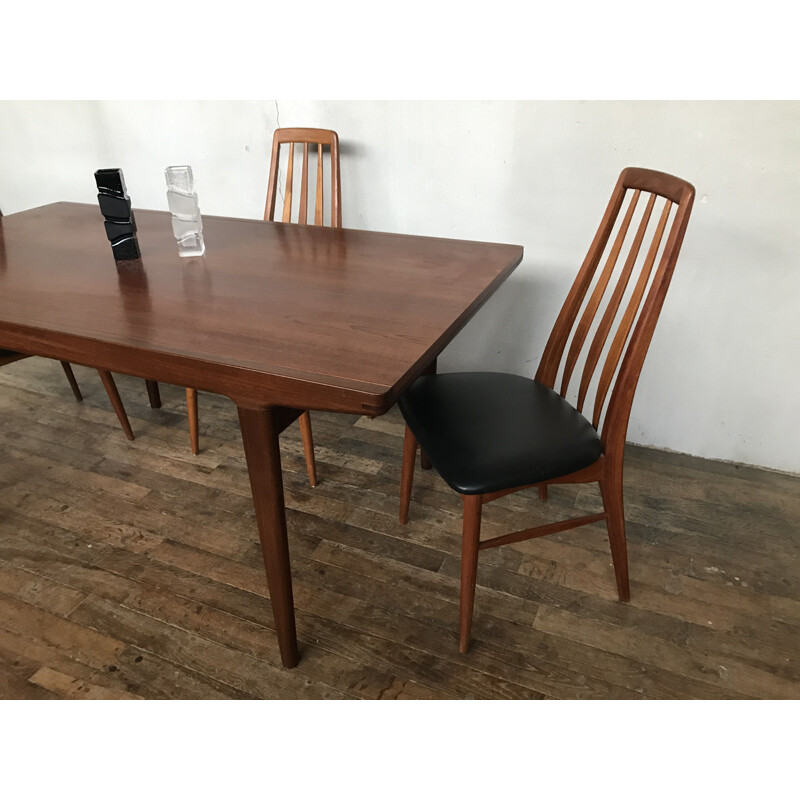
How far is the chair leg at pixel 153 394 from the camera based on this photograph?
2.38 m

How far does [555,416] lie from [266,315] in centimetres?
68

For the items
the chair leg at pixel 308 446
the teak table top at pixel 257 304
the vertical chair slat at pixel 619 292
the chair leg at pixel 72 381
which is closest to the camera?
the teak table top at pixel 257 304

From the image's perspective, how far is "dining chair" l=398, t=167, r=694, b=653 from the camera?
4.10 feet

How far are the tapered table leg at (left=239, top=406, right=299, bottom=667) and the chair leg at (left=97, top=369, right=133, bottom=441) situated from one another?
1092 millimetres

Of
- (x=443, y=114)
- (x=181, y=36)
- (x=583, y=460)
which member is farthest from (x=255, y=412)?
(x=181, y=36)

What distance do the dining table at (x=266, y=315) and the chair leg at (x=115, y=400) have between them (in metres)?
0.51

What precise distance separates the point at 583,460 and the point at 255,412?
2.25 feet

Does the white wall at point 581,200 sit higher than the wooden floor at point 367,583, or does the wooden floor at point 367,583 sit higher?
the white wall at point 581,200

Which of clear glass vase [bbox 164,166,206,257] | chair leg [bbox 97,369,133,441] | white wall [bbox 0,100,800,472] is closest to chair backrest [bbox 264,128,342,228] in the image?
white wall [bbox 0,100,800,472]

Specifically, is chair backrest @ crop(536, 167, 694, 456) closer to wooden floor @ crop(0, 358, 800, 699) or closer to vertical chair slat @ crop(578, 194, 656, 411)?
vertical chair slat @ crop(578, 194, 656, 411)

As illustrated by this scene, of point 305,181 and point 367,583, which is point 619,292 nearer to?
point 367,583

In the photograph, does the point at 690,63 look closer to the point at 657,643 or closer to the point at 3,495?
the point at 657,643

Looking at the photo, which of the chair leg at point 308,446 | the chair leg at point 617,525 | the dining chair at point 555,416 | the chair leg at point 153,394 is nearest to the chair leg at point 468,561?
the dining chair at point 555,416

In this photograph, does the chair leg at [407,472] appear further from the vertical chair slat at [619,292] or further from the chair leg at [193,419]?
the chair leg at [193,419]
